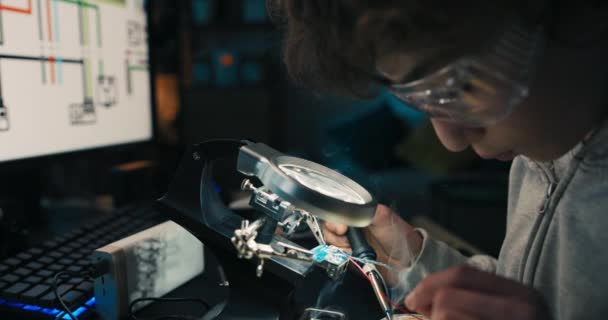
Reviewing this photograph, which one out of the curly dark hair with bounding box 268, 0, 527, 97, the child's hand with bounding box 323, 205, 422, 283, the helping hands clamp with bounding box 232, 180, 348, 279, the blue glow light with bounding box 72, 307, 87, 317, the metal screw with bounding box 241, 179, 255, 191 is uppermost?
the curly dark hair with bounding box 268, 0, 527, 97

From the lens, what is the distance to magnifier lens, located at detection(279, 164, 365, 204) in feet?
1.40

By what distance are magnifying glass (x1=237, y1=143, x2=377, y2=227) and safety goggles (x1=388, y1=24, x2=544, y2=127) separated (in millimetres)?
120


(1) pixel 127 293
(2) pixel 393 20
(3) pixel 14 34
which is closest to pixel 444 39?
(2) pixel 393 20

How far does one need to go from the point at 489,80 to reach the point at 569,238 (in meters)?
0.31

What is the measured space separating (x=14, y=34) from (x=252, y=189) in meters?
0.54

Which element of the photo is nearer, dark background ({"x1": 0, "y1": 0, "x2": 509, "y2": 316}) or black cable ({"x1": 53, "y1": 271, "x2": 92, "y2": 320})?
black cable ({"x1": 53, "y1": 271, "x2": 92, "y2": 320})

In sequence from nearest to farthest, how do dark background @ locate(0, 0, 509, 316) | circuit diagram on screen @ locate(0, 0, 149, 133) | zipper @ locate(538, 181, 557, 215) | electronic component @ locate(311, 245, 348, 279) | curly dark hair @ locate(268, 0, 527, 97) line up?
1. curly dark hair @ locate(268, 0, 527, 97)
2. electronic component @ locate(311, 245, 348, 279)
3. zipper @ locate(538, 181, 557, 215)
4. circuit diagram on screen @ locate(0, 0, 149, 133)
5. dark background @ locate(0, 0, 509, 316)

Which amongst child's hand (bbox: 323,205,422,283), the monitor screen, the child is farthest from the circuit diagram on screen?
child's hand (bbox: 323,205,422,283)

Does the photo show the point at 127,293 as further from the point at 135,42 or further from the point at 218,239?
the point at 135,42

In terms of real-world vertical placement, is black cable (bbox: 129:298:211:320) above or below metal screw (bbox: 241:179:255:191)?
below

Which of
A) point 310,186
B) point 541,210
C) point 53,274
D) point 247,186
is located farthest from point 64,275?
point 541,210

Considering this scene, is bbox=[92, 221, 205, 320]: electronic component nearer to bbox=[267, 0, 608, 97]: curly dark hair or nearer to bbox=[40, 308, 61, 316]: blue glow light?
bbox=[40, 308, 61, 316]: blue glow light

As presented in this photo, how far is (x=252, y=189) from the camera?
0.52 metres

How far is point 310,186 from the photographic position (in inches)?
16.2
